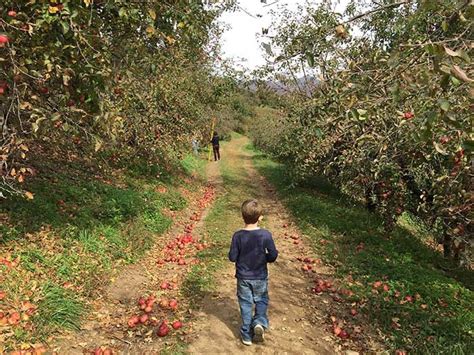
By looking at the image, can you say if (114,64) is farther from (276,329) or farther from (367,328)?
(367,328)

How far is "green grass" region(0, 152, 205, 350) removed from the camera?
538cm

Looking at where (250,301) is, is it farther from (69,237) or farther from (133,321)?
(69,237)

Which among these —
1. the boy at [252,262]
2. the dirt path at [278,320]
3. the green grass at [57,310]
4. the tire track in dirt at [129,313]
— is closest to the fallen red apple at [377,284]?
the dirt path at [278,320]

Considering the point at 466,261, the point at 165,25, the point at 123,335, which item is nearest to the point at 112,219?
the point at 123,335

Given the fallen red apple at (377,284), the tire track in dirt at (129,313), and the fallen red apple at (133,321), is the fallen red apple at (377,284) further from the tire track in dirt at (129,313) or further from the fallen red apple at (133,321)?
the fallen red apple at (133,321)

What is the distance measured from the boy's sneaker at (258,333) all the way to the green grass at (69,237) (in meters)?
2.43

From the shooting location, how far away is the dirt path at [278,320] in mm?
5285

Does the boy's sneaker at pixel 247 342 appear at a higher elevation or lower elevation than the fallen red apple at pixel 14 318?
lower

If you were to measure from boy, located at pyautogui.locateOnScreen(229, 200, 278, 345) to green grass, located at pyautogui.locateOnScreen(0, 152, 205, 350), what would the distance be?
2.34 m

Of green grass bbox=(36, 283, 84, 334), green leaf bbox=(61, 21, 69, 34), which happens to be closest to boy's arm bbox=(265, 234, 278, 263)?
green grass bbox=(36, 283, 84, 334)

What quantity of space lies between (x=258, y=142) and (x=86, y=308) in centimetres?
3152

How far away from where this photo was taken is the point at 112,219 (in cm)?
884

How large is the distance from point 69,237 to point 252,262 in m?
4.00

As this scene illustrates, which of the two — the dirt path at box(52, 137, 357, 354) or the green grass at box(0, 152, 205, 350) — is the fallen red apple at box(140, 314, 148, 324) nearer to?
Answer: the dirt path at box(52, 137, 357, 354)
